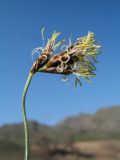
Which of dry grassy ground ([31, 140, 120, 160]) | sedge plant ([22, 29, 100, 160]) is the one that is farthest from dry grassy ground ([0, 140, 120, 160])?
sedge plant ([22, 29, 100, 160])

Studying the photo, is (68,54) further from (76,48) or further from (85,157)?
(85,157)

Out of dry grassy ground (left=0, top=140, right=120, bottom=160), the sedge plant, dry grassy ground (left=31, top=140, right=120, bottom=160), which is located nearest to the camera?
the sedge plant

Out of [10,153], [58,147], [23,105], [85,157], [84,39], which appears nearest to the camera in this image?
[23,105]

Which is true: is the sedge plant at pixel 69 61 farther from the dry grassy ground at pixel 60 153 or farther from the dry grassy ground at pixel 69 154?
the dry grassy ground at pixel 69 154

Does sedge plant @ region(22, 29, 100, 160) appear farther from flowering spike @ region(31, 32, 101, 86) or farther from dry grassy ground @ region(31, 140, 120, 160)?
dry grassy ground @ region(31, 140, 120, 160)

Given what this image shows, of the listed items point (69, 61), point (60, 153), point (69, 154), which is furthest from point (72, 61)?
point (60, 153)

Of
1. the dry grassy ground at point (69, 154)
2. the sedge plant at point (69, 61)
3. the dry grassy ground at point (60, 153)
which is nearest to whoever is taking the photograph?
the sedge plant at point (69, 61)

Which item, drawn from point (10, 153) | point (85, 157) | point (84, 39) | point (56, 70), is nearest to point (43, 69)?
point (56, 70)

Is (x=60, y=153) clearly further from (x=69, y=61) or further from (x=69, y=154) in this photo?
(x=69, y=61)

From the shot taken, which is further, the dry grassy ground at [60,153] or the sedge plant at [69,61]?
the dry grassy ground at [60,153]

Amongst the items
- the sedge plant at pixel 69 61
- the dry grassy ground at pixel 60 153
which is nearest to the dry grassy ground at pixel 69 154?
the dry grassy ground at pixel 60 153

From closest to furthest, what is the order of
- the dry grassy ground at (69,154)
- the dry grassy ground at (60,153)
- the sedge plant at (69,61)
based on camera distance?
the sedge plant at (69,61)
the dry grassy ground at (60,153)
the dry grassy ground at (69,154)
